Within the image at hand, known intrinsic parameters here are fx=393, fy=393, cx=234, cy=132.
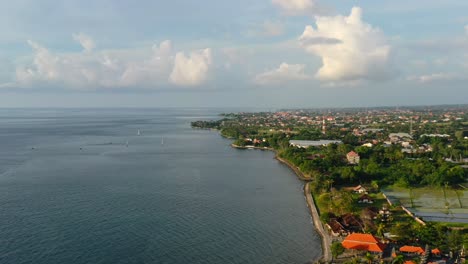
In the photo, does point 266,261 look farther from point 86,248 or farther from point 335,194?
point 335,194

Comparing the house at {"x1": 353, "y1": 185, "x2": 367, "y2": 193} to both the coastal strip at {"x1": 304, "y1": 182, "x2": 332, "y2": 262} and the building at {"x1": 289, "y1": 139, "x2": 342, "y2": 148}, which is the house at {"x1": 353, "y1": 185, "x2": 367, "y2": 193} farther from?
the building at {"x1": 289, "y1": 139, "x2": 342, "y2": 148}

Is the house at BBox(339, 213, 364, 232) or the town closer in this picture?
the town

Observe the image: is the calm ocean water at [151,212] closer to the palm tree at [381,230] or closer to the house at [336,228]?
the house at [336,228]

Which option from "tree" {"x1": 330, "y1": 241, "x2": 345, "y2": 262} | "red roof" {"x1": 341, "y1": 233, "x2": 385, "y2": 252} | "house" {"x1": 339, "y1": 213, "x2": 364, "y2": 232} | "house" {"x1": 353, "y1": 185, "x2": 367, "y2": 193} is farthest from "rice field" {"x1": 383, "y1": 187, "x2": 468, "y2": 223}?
"tree" {"x1": 330, "y1": 241, "x2": 345, "y2": 262}

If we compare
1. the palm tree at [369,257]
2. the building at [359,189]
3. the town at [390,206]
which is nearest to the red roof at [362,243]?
the town at [390,206]

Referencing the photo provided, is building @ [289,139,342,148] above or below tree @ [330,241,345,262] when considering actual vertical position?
above

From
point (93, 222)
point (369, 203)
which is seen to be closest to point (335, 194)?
point (369, 203)

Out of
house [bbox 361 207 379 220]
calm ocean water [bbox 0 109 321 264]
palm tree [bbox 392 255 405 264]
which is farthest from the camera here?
house [bbox 361 207 379 220]
